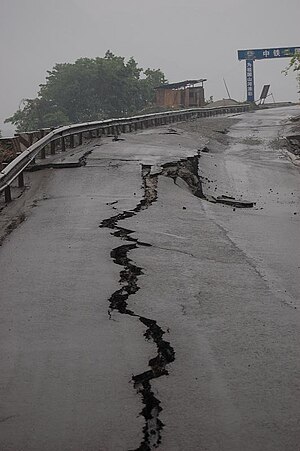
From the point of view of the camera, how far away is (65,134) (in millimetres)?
→ 17250

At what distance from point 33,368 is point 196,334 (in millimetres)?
1213

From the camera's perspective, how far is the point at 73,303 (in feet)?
17.6

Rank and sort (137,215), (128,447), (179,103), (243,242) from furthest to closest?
(179,103) → (137,215) → (243,242) → (128,447)

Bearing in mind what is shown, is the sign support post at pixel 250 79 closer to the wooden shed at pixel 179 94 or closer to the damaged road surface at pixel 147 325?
the wooden shed at pixel 179 94

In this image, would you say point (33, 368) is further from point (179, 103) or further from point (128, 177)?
point (179, 103)

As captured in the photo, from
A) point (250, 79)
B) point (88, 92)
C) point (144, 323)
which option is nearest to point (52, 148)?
point (144, 323)

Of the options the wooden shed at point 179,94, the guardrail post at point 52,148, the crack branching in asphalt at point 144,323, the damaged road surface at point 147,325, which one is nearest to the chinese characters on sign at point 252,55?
the wooden shed at point 179,94

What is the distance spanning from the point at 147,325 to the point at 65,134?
1297 cm

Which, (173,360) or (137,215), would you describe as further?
(137,215)

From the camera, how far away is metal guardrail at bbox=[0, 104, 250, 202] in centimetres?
1065

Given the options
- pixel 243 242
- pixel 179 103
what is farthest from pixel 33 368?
pixel 179 103

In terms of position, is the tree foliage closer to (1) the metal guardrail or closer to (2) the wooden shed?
(2) the wooden shed

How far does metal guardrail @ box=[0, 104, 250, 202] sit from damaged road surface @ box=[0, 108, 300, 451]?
550 mm

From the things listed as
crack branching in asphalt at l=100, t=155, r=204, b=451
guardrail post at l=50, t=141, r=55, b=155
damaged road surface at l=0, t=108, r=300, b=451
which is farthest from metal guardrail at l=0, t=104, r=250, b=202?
crack branching in asphalt at l=100, t=155, r=204, b=451
